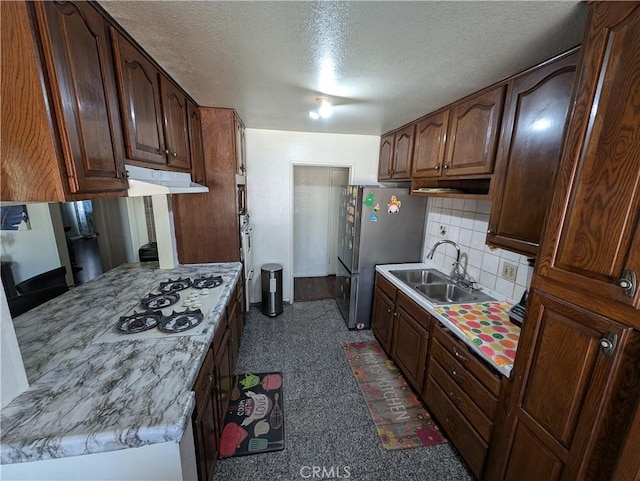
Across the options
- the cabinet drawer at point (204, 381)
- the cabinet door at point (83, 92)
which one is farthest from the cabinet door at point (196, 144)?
the cabinet drawer at point (204, 381)

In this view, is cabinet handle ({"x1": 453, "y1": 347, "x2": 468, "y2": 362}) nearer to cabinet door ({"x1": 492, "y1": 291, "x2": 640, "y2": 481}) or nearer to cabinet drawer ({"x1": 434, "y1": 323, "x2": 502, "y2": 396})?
cabinet drawer ({"x1": 434, "y1": 323, "x2": 502, "y2": 396})

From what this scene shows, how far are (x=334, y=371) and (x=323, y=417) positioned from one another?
0.47m

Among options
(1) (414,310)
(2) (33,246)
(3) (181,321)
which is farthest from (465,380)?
(2) (33,246)

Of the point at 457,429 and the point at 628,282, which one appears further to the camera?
the point at 457,429

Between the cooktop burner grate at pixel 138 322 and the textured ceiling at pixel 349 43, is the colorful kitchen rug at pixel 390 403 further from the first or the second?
the textured ceiling at pixel 349 43

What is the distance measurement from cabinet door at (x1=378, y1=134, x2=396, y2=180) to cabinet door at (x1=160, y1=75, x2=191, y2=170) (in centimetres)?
204

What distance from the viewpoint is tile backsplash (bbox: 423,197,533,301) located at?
1.75m

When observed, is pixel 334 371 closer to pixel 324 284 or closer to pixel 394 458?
pixel 394 458

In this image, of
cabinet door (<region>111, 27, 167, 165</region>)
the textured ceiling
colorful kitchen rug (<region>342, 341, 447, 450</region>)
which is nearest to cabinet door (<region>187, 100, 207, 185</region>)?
the textured ceiling

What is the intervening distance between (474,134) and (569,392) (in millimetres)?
1446

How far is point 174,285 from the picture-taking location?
189 cm

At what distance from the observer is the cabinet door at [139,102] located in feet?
3.78

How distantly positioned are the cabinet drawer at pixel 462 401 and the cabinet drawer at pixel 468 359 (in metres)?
0.17
